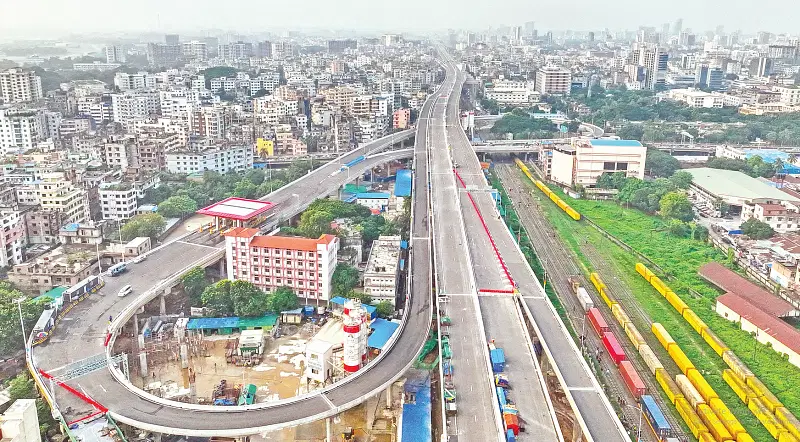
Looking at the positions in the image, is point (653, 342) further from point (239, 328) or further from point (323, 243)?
point (239, 328)

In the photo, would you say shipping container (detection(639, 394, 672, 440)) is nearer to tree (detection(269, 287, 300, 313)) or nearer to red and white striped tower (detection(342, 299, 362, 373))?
red and white striped tower (detection(342, 299, 362, 373))

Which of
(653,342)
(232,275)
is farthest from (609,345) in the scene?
(232,275)

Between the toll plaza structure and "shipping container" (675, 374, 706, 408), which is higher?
the toll plaza structure

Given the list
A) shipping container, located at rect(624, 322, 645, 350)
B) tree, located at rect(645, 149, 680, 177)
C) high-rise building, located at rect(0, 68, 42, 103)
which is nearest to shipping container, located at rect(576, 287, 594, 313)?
shipping container, located at rect(624, 322, 645, 350)

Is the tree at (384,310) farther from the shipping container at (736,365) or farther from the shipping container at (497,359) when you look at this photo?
the shipping container at (736,365)

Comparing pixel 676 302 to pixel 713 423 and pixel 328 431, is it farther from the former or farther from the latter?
pixel 328 431
